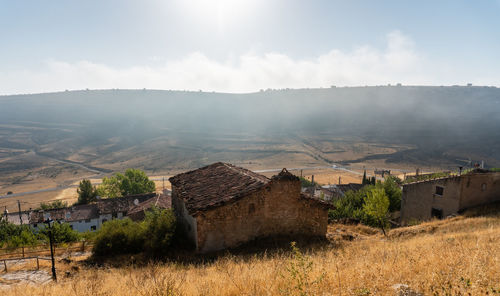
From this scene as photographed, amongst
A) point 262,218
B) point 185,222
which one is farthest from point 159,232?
point 262,218

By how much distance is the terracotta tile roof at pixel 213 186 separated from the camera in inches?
534

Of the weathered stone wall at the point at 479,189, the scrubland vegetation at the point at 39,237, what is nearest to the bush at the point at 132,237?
the scrubland vegetation at the point at 39,237

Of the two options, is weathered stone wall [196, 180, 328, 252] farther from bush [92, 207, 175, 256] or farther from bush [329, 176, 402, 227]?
bush [329, 176, 402, 227]

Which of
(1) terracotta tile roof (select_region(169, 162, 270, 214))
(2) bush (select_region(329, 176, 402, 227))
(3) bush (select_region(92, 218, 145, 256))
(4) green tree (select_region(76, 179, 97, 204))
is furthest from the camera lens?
(4) green tree (select_region(76, 179, 97, 204))

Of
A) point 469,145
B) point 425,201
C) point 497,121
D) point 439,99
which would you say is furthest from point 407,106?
point 425,201

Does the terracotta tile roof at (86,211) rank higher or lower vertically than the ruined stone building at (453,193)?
lower

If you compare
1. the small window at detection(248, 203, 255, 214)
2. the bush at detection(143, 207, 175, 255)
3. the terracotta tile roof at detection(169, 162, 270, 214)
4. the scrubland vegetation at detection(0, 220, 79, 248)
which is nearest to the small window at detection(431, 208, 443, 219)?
the terracotta tile roof at detection(169, 162, 270, 214)

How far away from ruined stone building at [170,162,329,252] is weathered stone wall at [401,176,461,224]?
12.8m

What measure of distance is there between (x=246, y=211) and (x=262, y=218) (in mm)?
981

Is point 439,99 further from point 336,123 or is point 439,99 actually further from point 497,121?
point 336,123

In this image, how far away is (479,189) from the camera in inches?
860

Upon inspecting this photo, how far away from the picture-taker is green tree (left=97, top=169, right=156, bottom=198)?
53.7m

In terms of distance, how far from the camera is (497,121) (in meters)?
152

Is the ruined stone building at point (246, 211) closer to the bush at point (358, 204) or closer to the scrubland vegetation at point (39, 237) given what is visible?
the bush at point (358, 204)
